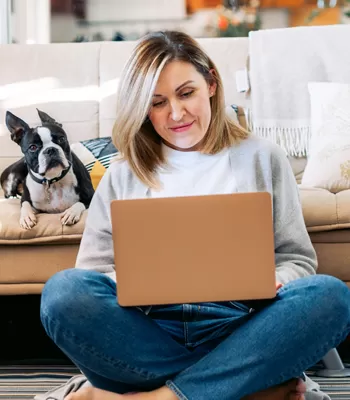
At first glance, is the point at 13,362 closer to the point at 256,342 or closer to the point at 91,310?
the point at 91,310

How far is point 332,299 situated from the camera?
4.16 feet

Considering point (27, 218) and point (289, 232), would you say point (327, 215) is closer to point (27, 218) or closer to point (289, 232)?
point (289, 232)

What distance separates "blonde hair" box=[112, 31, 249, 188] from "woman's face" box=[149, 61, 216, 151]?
0.07ft

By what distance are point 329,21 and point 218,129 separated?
2.94 m

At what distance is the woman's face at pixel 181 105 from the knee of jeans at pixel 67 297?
0.38 meters

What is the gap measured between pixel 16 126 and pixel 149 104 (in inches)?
26.1

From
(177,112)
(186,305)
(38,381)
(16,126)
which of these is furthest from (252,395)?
(16,126)

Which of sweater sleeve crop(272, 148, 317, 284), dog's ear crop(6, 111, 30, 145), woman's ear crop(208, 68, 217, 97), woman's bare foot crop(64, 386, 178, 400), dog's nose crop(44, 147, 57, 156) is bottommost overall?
woman's bare foot crop(64, 386, 178, 400)

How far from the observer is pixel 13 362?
6.72 ft

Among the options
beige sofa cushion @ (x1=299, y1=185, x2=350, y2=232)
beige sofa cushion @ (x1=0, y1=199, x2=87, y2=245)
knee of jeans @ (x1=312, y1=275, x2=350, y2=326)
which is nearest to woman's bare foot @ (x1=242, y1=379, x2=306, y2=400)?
knee of jeans @ (x1=312, y1=275, x2=350, y2=326)

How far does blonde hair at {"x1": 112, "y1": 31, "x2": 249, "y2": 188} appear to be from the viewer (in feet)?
4.88

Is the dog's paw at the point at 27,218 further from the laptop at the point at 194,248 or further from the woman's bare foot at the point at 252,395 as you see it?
the laptop at the point at 194,248

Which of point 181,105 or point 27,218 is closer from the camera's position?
point 181,105

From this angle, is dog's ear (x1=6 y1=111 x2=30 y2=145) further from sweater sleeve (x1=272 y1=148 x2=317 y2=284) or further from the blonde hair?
sweater sleeve (x1=272 y1=148 x2=317 y2=284)
